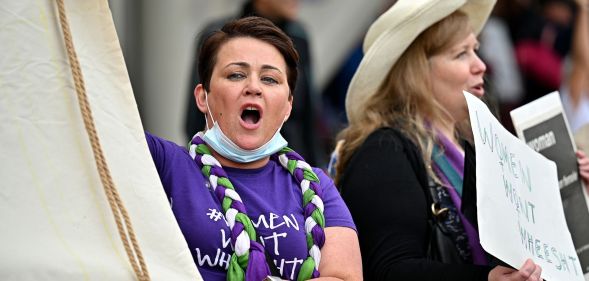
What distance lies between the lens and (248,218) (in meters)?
3.60

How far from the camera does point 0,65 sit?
3.12 meters

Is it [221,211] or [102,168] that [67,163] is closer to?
[102,168]

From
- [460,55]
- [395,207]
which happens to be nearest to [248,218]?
[395,207]

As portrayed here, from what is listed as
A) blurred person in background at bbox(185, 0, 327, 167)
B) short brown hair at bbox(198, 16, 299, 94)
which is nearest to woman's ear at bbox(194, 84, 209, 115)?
short brown hair at bbox(198, 16, 299, 94)

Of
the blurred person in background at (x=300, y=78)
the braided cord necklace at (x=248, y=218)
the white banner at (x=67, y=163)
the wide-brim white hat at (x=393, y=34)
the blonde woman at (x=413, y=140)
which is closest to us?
the white banner at (x=67, y=163)

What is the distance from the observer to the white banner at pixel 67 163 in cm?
307

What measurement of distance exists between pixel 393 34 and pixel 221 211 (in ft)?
4.52

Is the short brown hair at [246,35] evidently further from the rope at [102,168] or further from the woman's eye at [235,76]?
the rope at [102,168]

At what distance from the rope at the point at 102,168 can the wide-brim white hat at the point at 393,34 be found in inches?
70.7

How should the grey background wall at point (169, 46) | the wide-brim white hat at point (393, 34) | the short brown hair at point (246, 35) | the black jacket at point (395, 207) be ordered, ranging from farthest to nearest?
the grey background wall at point (169, 46), the wide-brim white hat at point (393, 34), the black jacket at point (395, 207), the short brown hair at point (246, 35)

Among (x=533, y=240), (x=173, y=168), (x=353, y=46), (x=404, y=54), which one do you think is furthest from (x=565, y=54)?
(x=173, y=168)

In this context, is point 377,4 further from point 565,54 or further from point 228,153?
point 228,153

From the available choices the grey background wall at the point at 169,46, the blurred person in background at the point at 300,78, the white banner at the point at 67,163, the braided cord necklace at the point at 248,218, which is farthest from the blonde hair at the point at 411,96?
the grey background wall at the point at 169,46

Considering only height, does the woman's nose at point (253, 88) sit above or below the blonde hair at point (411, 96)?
above
